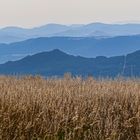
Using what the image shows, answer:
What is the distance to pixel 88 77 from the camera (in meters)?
11.3

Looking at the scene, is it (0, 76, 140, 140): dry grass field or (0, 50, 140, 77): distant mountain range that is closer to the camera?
(0, 76, 140, 140): dry grass field

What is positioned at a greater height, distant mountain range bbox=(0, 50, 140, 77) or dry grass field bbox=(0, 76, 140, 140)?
dry grass field bbox=(0, 76, 140, 140)

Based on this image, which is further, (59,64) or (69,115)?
(59,64)

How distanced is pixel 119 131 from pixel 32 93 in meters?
1.66

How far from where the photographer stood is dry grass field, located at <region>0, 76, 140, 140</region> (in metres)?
5.98

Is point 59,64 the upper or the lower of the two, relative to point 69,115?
lower

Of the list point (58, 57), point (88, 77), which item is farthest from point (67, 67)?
point (88, 77)

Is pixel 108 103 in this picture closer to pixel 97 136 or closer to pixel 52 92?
pixel 52 92

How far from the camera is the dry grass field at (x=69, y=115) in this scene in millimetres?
5980

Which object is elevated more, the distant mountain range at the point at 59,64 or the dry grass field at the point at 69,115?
the dry grass field at the point at 69,115

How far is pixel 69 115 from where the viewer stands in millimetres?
6559

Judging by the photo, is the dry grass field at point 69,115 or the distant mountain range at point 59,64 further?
the distant mountain range at point 59,64

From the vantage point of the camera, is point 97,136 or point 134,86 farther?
point 134,86

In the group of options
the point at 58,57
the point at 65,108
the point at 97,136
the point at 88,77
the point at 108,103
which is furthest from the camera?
the point at 58,57
